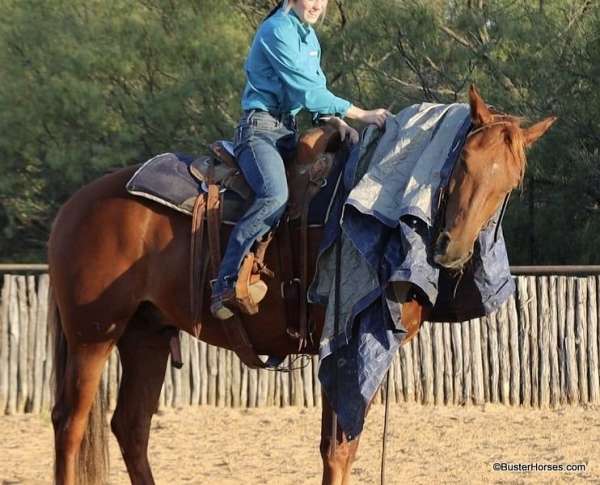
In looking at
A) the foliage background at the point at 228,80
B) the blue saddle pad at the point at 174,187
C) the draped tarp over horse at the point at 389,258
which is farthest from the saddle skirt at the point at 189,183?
the foliage background at the point at 228,80

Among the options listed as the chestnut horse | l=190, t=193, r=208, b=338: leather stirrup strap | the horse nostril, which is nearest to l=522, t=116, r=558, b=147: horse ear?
the horse nostril

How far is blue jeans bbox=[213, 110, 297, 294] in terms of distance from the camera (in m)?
4.23

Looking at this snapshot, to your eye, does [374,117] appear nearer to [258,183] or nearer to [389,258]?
[258,183]

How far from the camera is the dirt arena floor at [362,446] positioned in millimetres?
6238

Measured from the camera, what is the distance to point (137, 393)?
499 cm

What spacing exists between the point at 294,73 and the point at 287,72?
35 mm

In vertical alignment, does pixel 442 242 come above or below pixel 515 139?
below

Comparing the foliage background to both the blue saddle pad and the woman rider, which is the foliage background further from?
the blue saddle pad

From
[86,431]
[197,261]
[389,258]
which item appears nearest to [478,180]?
[389,258]

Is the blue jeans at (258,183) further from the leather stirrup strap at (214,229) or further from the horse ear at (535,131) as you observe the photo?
the horse ear at (535,131)

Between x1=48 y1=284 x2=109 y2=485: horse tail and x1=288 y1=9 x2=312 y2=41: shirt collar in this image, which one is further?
x1=48 y1=284 x2=109 y2=485: horse tail

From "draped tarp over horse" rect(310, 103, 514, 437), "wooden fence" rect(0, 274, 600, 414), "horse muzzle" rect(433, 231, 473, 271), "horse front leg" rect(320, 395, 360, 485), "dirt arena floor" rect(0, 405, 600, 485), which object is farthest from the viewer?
"wooden fence" rect(0, 274, 600, 414)

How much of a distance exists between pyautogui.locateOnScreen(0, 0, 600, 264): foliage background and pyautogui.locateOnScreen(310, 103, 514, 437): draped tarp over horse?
20.3ft

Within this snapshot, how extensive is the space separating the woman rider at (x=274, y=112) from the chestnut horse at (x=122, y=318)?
217 millimetres
